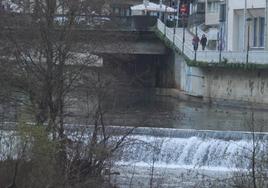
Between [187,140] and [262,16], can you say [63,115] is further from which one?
[262,16]

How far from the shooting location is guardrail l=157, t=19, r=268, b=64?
45.9 m

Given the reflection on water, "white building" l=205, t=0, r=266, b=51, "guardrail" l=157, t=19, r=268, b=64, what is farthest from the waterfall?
"white building" l=205, t=0, r=266, b=51

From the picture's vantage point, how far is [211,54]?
52.1 meters

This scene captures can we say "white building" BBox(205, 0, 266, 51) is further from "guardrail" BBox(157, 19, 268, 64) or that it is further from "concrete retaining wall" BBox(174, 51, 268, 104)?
"concrete retaining wall" BBox(174, 51, 268, 104)

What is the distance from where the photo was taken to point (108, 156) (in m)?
11.6

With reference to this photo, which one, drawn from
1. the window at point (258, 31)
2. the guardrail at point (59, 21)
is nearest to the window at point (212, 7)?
the window at point (258, 31)

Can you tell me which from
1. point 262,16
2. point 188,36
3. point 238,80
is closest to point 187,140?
point 238,80

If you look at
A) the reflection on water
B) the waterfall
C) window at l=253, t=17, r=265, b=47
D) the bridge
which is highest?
the bridge

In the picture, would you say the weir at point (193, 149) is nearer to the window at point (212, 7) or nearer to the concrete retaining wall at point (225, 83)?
the concrete retaining wall at point (225, 83)

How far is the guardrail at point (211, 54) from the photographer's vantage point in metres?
45.9

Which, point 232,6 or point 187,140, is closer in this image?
point 187,140

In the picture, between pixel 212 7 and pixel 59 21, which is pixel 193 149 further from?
pixel 212 7

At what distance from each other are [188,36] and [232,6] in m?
5.91

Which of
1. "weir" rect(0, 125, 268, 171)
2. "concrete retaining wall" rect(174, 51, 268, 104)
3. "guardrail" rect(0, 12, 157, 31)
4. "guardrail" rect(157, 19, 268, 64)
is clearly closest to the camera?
"guardrail" rect(0, 12, 157, 31)
